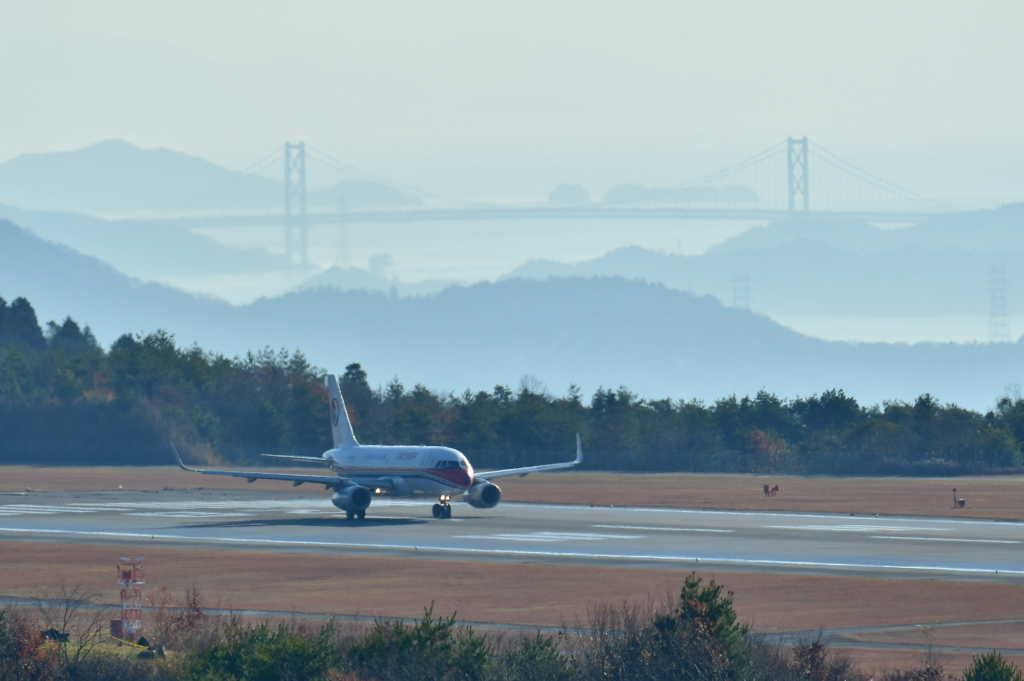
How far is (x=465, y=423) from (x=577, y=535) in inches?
3804

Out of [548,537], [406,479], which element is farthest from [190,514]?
[548,537]

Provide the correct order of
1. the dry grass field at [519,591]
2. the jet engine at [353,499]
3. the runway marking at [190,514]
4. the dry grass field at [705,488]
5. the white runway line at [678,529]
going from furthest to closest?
the dry grass field at [705,488] → the runway marking at [190,514] → the jet engine at [353,499] → the white runway line at [678,529] → the dry grass field at [519,591]

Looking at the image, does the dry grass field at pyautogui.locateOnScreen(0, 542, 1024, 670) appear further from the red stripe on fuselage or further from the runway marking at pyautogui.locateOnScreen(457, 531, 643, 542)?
the red stripe on fuselage

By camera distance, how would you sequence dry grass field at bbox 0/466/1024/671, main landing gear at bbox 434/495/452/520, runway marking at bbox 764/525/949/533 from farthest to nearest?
main landing gear at bbox 434/495/452/520, runway marking at bbox 764/525/949/533, dry grass field at bbox 0/466/1024/671

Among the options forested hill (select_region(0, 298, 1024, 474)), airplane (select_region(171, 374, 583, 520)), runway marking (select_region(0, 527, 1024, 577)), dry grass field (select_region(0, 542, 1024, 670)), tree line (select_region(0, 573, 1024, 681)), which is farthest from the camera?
forested hill (select_region(0, 298, 1024, 474))

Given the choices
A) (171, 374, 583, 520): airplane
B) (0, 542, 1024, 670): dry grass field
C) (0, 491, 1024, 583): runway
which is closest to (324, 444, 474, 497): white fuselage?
(171, 374, 583, 520): airplane

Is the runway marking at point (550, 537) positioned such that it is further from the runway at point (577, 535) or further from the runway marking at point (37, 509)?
the runway marking at point (37, 509)

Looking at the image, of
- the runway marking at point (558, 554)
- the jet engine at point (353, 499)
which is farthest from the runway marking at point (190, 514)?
the runway marking at point (558, 554)

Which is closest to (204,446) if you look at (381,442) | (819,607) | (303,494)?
(381,442)

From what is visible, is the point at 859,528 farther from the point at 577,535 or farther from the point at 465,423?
the point at 465,423

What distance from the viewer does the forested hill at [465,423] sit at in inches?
5694

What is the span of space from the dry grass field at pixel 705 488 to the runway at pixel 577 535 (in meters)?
7.55

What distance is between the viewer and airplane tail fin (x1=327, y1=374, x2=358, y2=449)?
266 feet

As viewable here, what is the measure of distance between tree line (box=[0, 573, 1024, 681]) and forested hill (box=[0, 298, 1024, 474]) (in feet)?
384
